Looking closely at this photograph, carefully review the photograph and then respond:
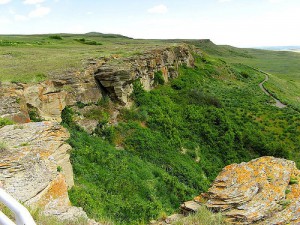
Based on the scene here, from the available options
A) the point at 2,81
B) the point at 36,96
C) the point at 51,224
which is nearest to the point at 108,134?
the point at 36,96

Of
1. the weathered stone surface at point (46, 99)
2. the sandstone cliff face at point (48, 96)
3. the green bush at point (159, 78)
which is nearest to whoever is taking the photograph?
the sandstone cliff face at point (48, 96)

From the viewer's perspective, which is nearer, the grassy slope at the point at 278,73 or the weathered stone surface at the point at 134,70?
the weathered stone surface at the point at 134,70

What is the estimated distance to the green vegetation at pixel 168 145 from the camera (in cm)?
1343

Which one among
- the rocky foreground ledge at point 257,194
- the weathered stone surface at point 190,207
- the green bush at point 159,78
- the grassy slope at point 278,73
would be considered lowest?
the grassy slope at point 278,73

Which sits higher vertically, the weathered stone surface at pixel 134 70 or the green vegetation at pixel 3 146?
the weathered stone surface at pixel 134 70

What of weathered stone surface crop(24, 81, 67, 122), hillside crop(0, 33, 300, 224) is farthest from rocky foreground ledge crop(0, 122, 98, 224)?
weathered stone surface crop(24, 81, 67, 122)

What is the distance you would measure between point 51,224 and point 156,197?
9464 mm

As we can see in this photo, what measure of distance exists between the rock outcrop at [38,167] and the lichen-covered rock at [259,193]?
446 centimetres

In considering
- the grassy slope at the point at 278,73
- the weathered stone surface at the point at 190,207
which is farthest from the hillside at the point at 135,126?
the grassy slope at the point at 278,73

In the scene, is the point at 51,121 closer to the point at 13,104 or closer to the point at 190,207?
the point at 13,104

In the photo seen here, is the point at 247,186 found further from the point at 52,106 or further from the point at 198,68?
the point at 198,68

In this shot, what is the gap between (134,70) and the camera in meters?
25.3

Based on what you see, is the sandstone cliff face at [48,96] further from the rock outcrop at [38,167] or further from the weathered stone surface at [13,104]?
the rock outcrop at [38,167]

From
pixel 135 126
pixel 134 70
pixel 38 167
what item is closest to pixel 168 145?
pixel 135 126
